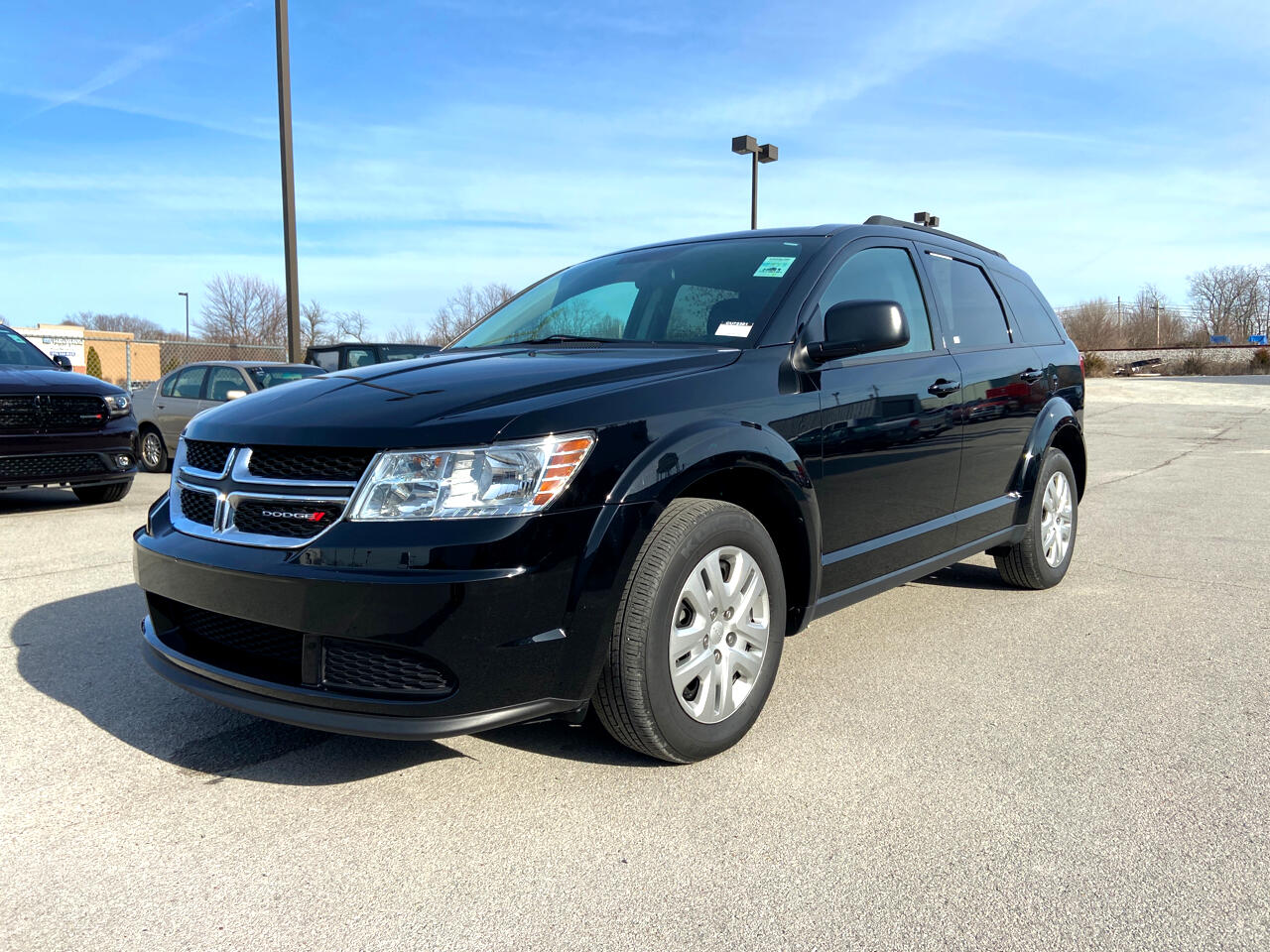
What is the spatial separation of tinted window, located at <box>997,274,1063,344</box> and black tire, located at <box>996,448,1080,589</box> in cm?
63

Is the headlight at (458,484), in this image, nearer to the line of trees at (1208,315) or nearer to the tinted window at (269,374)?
the tinted window at (269,374)

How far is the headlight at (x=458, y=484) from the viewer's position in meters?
2.56

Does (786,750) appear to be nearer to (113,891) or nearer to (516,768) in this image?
(516,768)

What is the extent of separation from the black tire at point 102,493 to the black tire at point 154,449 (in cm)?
347

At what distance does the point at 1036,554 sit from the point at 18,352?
26.4ft

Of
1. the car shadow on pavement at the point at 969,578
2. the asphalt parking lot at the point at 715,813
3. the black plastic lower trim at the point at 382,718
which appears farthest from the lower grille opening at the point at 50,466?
the car shadow on pavement at the point at 969,578

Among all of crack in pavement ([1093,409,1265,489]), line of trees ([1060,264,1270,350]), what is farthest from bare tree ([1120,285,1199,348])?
crack in pavement ([1093,409,1265,489])

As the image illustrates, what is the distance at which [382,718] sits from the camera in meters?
2.54

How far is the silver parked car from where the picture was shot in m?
11.6

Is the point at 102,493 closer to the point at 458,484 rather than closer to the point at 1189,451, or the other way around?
the point at 458,484

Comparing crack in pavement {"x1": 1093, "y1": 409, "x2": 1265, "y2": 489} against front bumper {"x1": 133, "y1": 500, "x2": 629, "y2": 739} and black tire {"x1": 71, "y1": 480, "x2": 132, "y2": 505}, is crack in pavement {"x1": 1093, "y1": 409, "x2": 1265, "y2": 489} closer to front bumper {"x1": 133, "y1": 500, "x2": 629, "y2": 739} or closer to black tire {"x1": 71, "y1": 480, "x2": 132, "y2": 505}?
front bumper {"x1": 133, "y1": 500, "x2": 629, "y2": 739}

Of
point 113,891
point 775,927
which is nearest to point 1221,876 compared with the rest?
point 775,927

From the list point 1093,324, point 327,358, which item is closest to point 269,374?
point 327,358

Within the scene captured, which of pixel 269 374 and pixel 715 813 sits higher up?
pixel 269 374
